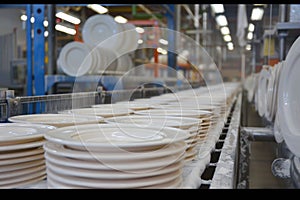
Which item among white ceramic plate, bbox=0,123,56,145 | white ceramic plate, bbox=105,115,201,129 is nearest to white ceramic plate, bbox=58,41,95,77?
white ceramic plate, bbox=105,115,201,129

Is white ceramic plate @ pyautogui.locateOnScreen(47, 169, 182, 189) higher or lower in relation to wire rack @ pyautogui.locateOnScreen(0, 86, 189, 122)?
lower

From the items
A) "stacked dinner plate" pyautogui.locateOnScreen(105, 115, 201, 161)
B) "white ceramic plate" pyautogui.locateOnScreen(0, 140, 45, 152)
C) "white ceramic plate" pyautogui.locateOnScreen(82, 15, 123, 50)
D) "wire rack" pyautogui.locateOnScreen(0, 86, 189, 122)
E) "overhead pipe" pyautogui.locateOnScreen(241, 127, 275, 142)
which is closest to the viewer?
"white ceramic plate" pyautogui.locateOnScreen(0, 140, 45, 152)

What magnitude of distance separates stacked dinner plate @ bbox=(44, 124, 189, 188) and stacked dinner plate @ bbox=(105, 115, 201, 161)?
0.15 m

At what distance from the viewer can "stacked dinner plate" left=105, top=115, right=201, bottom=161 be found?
0.93 m

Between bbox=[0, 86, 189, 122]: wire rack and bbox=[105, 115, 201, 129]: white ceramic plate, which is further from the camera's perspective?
bbox=[0, 86, 189, 122]: wire rack

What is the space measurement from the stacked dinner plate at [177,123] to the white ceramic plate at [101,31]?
9.23 feet

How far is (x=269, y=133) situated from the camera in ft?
7.55

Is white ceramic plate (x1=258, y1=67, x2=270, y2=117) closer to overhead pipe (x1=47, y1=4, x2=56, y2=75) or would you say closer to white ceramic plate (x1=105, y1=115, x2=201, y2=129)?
white ceramic plate (x1=105, y1=115, x2=201, y2=129)

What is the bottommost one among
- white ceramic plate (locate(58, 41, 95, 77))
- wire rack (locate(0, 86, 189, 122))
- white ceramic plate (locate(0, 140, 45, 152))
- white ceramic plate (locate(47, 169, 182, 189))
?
white ceramic plate (locate(47, 169, 182, 189))

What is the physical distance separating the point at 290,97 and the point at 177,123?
1.65ft

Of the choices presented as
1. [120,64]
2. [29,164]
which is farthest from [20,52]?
[29,164]

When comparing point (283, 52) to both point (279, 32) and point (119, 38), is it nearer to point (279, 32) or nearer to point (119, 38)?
point (279, 32)

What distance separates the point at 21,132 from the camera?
94cm

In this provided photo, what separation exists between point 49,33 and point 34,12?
0.86ft
